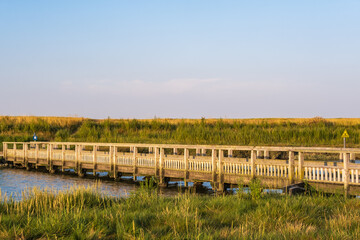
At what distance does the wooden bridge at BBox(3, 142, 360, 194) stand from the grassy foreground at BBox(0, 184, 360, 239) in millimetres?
3253

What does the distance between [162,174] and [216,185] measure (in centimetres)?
378

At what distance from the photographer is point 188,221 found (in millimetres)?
7969

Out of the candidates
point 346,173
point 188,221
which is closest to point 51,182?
point 346,173

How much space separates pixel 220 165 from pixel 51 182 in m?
11.2

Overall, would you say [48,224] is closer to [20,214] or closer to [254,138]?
[20,214]

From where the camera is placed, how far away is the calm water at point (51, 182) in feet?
67.6

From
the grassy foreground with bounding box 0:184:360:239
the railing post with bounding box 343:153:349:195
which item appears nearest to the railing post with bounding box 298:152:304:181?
the railing post with bounding box 343:153:349:195

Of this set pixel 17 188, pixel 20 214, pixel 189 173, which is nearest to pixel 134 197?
pixel 20 214

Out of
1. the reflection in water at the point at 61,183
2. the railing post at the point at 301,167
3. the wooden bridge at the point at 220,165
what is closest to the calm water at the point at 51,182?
the reflection in water at the point at 61,183

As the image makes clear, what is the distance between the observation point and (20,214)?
8.63 metres

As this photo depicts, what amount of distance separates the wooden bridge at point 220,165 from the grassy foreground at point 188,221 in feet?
10.7

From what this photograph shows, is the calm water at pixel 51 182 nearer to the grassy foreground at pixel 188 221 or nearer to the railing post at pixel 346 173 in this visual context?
the railing post at pixel 346 173

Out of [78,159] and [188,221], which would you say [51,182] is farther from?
[188,221]

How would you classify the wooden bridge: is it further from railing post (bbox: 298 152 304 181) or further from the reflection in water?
the reflection in water
